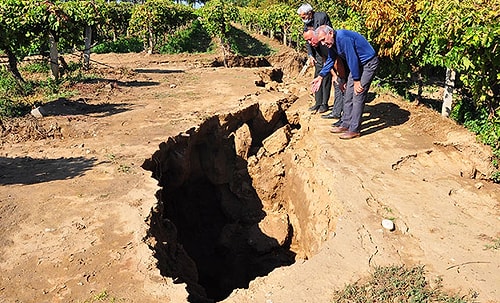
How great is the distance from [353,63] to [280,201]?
11.1 feet

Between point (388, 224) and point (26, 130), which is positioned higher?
point (26, 130)

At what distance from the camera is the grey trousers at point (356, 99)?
5785 mm

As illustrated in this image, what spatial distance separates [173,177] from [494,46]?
5188 mm

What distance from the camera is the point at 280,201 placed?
802 centimetres

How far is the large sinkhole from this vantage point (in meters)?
7.09

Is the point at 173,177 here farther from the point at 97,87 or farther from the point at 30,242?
the point at 97,87

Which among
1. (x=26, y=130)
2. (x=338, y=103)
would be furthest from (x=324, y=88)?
(x=26, y=130)

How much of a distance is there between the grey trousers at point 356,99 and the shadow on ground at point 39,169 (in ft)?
12.8

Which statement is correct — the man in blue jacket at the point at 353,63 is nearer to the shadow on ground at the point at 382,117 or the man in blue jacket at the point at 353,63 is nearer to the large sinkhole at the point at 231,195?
the shadow on ground at the point at 382,117

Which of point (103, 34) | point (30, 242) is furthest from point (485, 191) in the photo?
point (103, 34)

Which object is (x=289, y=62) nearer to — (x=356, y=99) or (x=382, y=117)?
(x=382, y=117)

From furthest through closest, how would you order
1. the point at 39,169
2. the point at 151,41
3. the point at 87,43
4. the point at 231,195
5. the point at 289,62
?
the point at 151,41
the point at 289,62
the point at 87,43
the point at 231,195
the point at 39,169

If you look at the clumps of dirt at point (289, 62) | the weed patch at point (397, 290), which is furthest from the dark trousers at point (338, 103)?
the clumps of dirt at point (289, 62)

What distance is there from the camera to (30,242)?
3877 millimetres
